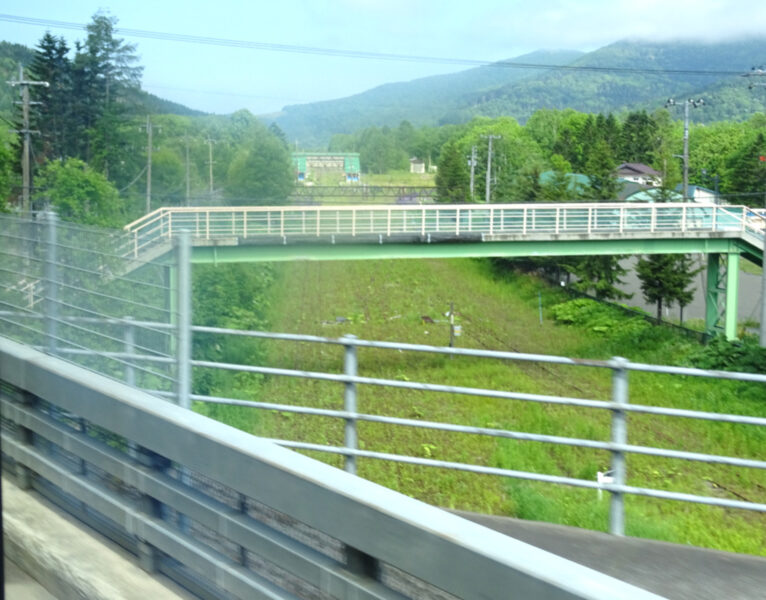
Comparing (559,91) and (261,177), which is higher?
(559,91)

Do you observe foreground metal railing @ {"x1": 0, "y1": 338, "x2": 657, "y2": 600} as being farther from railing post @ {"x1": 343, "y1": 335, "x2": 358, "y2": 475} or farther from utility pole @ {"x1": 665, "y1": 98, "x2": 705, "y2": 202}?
utility pole @ {"x1": 665, "y1": 98, "x2": 705, "y2": 202}

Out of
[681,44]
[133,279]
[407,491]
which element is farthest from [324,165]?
[681,44]

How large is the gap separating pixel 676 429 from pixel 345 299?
10.3 meters

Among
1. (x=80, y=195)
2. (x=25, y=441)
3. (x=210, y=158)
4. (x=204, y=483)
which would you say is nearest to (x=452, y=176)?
(x=210, y=158)

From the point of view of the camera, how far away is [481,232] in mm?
27547

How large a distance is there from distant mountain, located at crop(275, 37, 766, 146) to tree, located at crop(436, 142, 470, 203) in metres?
2.34

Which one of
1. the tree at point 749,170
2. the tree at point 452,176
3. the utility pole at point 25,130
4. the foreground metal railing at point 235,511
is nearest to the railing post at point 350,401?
the foreground metal railing at point 235,511

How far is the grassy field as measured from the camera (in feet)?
30.1

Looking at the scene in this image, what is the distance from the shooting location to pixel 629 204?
31906 millimetres

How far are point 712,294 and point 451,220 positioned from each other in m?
14.7

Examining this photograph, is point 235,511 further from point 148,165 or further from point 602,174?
point 602,174

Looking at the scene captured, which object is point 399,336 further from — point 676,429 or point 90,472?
point 90,472

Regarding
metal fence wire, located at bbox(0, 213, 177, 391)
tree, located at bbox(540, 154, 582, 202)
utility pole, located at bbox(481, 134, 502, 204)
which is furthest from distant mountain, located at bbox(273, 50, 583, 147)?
metal fence wire, located at bbox(0, 213, 177, 391)

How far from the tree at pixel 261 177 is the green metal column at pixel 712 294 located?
19.9 meters
